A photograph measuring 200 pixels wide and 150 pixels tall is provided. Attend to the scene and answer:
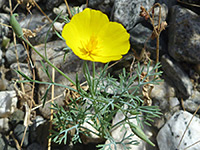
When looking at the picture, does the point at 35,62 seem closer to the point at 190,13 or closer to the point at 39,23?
the point at 39,23

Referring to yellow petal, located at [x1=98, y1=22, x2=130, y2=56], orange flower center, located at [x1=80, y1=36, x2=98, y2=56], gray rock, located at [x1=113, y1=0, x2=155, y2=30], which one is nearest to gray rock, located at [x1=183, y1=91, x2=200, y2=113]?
gray rock, located at [x1=113, y1=0, x2=155, y2=30]

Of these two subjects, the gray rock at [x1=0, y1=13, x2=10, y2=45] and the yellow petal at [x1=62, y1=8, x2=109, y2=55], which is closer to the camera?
the yellow petal at [x1=62, y1=8, x2=109, y2=55]

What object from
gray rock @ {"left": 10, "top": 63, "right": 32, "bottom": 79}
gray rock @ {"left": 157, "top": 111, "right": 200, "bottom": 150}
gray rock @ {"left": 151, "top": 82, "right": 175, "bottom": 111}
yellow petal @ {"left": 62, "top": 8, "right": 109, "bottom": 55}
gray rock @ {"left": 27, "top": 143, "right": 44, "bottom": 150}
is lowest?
gray rock @ {"left": 27, "top": 143, "right": 44, "bottom": 150}

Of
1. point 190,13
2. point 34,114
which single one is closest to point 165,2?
point 190,13

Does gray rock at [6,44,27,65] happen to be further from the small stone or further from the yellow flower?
the small stone

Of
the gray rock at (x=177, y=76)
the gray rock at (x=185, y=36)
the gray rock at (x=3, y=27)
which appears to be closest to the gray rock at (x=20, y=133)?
the gray rock at (x=3, y=27)

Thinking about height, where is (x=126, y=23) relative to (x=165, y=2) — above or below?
below
